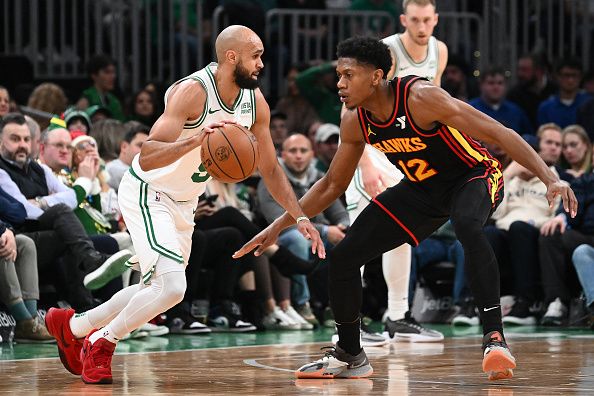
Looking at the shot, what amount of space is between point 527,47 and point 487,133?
370 inches

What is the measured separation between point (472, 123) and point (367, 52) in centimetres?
69

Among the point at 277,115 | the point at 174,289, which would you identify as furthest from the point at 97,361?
the point at 277,115

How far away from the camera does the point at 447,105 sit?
5980 millimetres

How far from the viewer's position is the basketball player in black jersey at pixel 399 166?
6078mm

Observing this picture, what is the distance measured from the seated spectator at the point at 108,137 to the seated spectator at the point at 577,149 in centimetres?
385

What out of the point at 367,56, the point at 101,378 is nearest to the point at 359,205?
the point at 367,56

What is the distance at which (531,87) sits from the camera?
13.8m

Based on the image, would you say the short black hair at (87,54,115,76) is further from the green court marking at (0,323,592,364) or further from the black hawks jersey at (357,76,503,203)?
the black hawks jersey at (357,76,503,203)

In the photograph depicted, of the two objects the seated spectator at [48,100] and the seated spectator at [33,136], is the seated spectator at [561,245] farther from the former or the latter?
the seated spectator at [48,100]

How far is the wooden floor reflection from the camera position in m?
5.72

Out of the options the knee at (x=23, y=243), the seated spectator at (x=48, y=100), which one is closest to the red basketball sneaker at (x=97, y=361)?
the knee at (x=23, y=243)

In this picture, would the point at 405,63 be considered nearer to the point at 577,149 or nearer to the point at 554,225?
the point at 554,225

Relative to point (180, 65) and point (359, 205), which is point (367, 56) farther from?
point (180, 65)

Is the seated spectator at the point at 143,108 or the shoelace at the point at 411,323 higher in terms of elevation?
the seated spectator at the point at 143,108
